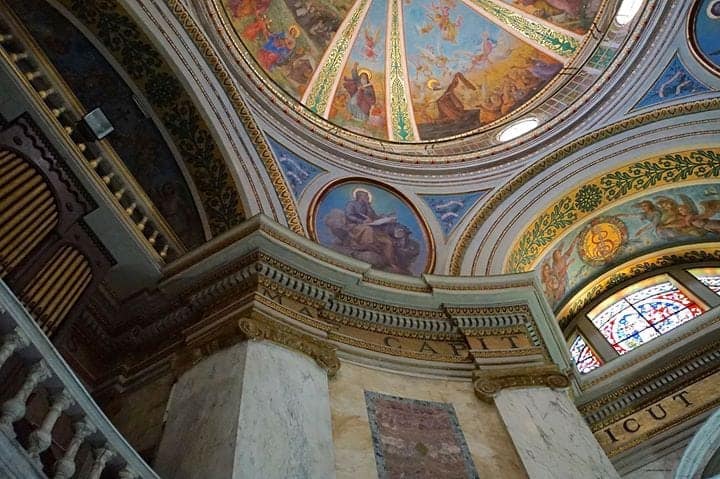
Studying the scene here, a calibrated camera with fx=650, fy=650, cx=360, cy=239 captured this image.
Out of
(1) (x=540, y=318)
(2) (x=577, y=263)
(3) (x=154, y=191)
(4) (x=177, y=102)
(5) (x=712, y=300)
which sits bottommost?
(5) (x=712, y=300)

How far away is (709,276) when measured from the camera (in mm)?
10992

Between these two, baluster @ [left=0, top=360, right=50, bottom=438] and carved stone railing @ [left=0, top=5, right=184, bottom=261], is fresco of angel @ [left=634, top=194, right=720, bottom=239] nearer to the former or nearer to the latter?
carved stone railing @ [left=0, top=5, right=184, bottom=261]

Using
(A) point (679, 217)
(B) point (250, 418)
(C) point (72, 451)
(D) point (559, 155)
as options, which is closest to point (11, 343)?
(C) point (72, 451)

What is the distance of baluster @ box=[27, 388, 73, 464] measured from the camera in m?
3.52

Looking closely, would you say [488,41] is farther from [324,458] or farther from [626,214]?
[324,458]

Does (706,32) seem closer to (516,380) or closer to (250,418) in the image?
(516,380)

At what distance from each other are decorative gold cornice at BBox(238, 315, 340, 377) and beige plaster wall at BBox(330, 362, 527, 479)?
23 cm

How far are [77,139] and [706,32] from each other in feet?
31.6

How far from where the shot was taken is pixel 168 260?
25.3 feet

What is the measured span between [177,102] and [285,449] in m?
5.60

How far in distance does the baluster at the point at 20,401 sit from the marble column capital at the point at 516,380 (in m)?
4.55

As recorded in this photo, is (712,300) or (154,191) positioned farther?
(712,300)

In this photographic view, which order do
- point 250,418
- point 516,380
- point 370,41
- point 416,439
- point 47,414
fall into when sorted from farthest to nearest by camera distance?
point 370,41 < point 516,380 < point 416,439 < point 250,418 < point 47,414

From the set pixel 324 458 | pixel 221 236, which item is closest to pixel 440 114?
pixel 221 236
